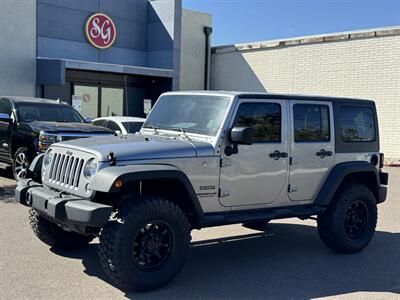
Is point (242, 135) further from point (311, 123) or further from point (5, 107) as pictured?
point (5, 107)

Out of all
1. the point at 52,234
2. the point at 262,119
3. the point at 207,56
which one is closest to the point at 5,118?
the point at 52,234

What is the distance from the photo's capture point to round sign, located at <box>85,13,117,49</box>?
70.1 feet

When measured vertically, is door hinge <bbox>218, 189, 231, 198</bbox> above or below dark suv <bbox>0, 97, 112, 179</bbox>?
below

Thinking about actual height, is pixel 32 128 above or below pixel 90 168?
above

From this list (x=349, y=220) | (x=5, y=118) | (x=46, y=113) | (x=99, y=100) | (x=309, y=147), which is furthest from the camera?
(x=99, y=100)

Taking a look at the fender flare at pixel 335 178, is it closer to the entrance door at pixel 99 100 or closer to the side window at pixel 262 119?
the side window at pixel 262 119

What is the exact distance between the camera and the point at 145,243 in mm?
5004

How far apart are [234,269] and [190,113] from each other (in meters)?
1.79

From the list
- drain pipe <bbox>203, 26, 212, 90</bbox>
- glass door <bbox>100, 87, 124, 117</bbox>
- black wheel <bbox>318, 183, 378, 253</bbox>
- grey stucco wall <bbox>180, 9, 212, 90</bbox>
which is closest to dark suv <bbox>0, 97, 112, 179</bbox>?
black wheel <bbox>318, 183, 378, 253</bbox>

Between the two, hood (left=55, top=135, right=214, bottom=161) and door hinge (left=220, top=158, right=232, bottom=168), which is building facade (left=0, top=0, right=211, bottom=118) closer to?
hood (left=55, top=135, right=214, bottom=161)

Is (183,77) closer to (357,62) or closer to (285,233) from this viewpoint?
(357,62)

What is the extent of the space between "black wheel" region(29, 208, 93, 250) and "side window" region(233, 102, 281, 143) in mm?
2326

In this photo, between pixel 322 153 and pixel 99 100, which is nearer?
pixel 322 153

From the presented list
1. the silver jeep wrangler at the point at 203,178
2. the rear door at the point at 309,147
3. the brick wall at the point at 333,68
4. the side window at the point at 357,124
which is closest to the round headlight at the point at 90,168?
the silver jeep wrangler at the point at 203,178
